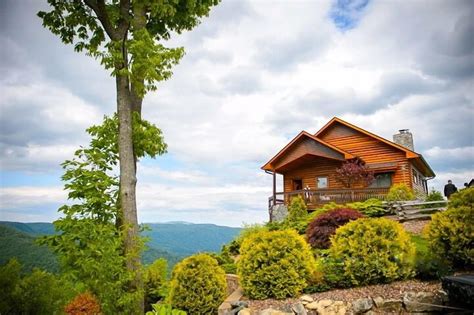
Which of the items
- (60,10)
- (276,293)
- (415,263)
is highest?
(60,10)

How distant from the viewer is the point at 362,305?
6.23 metres

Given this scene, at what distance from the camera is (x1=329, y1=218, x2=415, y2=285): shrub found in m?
6.84

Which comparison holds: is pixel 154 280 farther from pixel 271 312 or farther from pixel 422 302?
pixel 422 302

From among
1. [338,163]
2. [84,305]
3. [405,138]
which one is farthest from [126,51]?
[405,138]

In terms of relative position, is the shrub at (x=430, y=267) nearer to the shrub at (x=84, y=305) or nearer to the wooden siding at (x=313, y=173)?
the shrub at (x=84, y=305)

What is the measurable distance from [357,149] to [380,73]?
11.9m

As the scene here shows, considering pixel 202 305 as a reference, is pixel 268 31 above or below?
above

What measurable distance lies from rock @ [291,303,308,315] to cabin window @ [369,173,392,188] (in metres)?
16.8

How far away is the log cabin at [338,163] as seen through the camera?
1966 centimetres

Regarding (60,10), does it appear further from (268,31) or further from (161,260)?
(161,260)

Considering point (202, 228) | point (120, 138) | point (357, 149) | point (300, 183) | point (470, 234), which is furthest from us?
point (202, 228)

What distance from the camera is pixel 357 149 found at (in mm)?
22688

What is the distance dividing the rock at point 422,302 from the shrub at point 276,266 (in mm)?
1878

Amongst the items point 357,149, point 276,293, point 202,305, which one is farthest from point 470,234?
point 357,149
